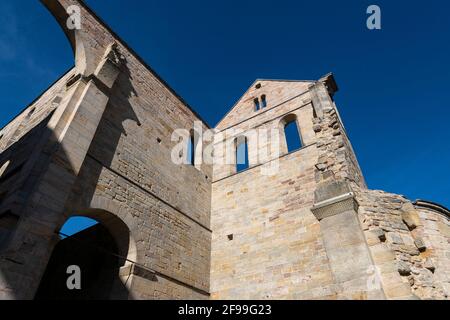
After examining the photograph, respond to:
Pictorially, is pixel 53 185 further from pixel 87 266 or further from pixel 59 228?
pixel 87 266

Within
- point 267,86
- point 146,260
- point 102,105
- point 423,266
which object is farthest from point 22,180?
point 267,86

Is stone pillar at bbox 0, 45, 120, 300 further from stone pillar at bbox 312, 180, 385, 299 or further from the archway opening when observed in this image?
stone pillar at bbox 312, 180, 385, 299

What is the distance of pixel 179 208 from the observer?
359 inches

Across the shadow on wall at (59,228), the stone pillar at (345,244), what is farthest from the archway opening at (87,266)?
the stone pillar at (345,244)

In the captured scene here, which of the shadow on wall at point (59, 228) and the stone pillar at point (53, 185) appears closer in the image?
the stone pillar at point (53, 185)

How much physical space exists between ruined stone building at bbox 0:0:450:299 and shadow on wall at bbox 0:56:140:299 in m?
0.03

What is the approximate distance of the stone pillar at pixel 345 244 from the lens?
509 centimetres

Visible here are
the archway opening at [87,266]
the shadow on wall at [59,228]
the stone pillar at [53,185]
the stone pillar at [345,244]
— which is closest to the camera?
the stone pillar at [53,185]

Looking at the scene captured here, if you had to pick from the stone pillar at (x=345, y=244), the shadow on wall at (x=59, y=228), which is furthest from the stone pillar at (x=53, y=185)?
the stone pillar at (x=345, y=244)

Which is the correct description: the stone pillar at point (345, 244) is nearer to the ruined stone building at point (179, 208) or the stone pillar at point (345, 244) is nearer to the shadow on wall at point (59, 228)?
the ruined stone building at point (179, 208)

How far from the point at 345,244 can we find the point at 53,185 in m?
5.72

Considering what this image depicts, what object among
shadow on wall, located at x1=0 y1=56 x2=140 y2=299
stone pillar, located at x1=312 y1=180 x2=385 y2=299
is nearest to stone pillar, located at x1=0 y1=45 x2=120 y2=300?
shadow on wall, located at x1=0 y1=56 x2=140 y2=299

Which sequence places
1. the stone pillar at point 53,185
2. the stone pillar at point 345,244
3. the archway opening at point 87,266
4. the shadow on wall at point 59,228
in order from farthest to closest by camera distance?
the archway opening at point 87,266 → the stone pillar at point 345,244 → the shadow on wall at point 59,228 → the stone pillar at point 53,185
